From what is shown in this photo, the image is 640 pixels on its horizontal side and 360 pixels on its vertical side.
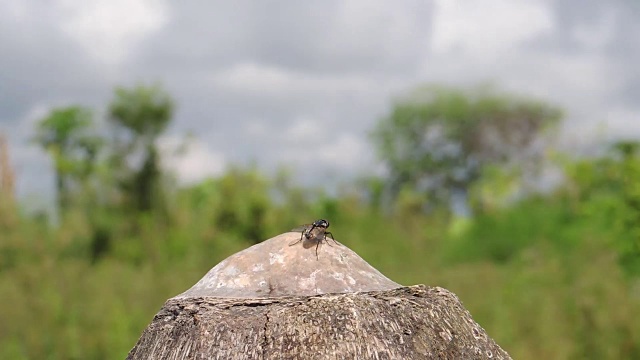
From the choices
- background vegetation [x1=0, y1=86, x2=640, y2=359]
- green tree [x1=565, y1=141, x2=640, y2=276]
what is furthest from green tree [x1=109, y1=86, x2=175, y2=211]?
green tree [x1=565, y1=141, x2=640, y2=276]

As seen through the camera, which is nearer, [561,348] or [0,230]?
[561,348]

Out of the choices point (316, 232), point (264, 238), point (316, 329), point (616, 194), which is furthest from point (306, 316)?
point (616, 194)

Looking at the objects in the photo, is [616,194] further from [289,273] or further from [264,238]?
[289,273]

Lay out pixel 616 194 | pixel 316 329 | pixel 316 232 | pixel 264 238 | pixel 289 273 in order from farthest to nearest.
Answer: pixel 616 194 → pixel 264 238 → pixel 316 232 → pixel 289 273 → pixel 316 329

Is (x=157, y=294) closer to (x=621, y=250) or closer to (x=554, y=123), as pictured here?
(x=621, y=250)

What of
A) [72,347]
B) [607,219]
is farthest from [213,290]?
[607,219]

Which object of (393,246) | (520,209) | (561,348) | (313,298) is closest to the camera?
(313,298)

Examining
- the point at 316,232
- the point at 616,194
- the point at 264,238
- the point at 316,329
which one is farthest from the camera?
the point at 616,194

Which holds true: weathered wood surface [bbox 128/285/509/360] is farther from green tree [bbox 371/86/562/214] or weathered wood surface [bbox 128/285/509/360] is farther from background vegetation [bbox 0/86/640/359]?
green tree [bbox 371/86/562/214]
